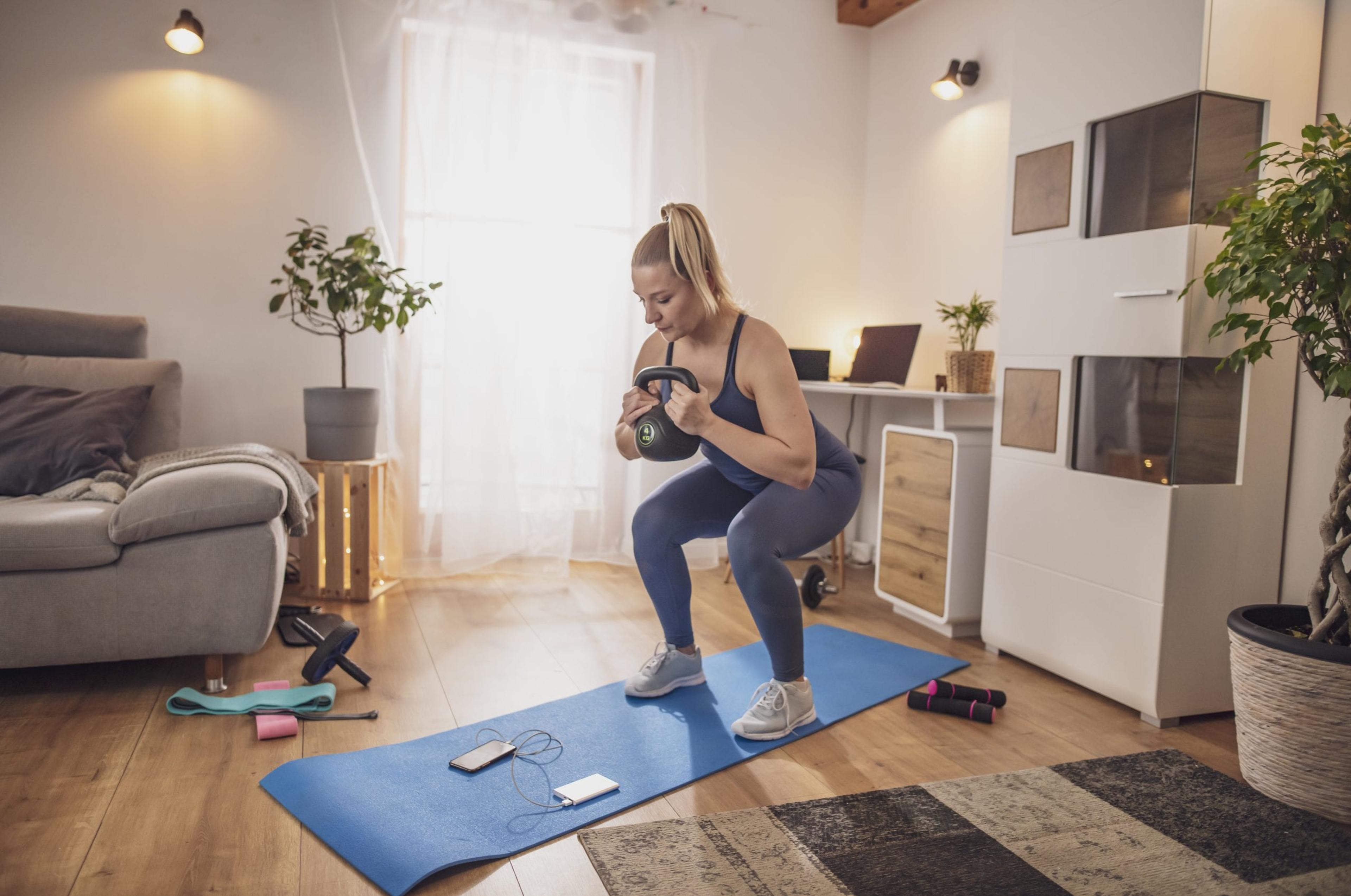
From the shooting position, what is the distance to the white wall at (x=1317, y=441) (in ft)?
7.29

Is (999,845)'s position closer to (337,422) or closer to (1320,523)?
(1320,523)

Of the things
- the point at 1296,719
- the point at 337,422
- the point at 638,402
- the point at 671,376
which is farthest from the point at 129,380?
the point at 1296,719

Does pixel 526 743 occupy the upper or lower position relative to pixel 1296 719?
lower

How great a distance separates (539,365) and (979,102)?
1961 mm

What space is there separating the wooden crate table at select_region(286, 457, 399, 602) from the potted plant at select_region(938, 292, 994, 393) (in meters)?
2.01

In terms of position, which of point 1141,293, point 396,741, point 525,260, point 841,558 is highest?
point 525,260

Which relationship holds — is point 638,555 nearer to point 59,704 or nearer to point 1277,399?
point 59,704

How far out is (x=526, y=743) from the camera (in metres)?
2.01

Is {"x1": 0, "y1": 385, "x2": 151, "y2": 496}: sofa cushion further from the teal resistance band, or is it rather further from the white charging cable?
the white charging cable

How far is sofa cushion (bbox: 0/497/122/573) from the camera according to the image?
209cm

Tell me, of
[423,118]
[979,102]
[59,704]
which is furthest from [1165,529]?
[423,118]

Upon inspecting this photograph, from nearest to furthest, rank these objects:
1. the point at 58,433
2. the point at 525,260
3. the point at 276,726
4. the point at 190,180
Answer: the point at 276,726 < the point at 58,433 < the point at 190,180 < the point at 525,260

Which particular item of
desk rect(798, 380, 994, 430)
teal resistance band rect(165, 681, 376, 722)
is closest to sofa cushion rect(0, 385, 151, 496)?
teal resistance band rect(165, 681, 376, 722)

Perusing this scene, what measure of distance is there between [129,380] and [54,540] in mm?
909
